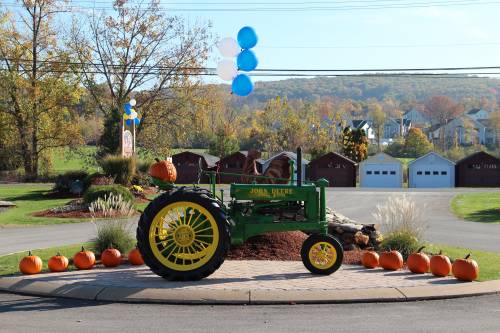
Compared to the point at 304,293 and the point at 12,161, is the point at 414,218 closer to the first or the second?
the point at 304,293

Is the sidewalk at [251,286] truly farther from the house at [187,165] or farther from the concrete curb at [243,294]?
the house at [187,165]

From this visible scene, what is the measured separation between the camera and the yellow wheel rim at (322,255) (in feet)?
32.6

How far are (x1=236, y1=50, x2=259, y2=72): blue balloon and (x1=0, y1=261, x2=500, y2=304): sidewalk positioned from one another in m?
5.85

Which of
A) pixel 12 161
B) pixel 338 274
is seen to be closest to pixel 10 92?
pixel 12 161

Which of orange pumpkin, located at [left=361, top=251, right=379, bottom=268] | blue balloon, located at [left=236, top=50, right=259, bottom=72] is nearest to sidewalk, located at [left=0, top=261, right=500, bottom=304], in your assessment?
orange pumpkin, located at [left=361, top=251, right=379, bottom=268]

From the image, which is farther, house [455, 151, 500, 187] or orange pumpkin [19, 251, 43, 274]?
house [455, 151, 500, 187]

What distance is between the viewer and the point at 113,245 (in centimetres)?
1185

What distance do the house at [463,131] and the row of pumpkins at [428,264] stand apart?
11942 centimetres

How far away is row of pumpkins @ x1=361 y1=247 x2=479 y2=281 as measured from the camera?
31.8 ft

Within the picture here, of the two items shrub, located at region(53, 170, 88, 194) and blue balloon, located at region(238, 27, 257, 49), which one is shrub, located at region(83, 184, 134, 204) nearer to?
shrub, located at region(53, 170, 88, 194)

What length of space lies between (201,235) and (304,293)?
5.86 ft

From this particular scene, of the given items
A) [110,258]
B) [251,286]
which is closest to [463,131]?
[110,258]

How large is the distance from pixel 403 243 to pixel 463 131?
13088 cm

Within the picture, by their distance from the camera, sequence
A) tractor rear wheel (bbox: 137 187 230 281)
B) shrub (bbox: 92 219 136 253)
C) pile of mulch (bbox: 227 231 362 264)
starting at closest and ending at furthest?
1. tractor rear wheel (bbox: 137 187 230 281)
2. pile of mulch (bbox: 227 231 362 264)
3. shrub (bbox: 92 219 136 253)
